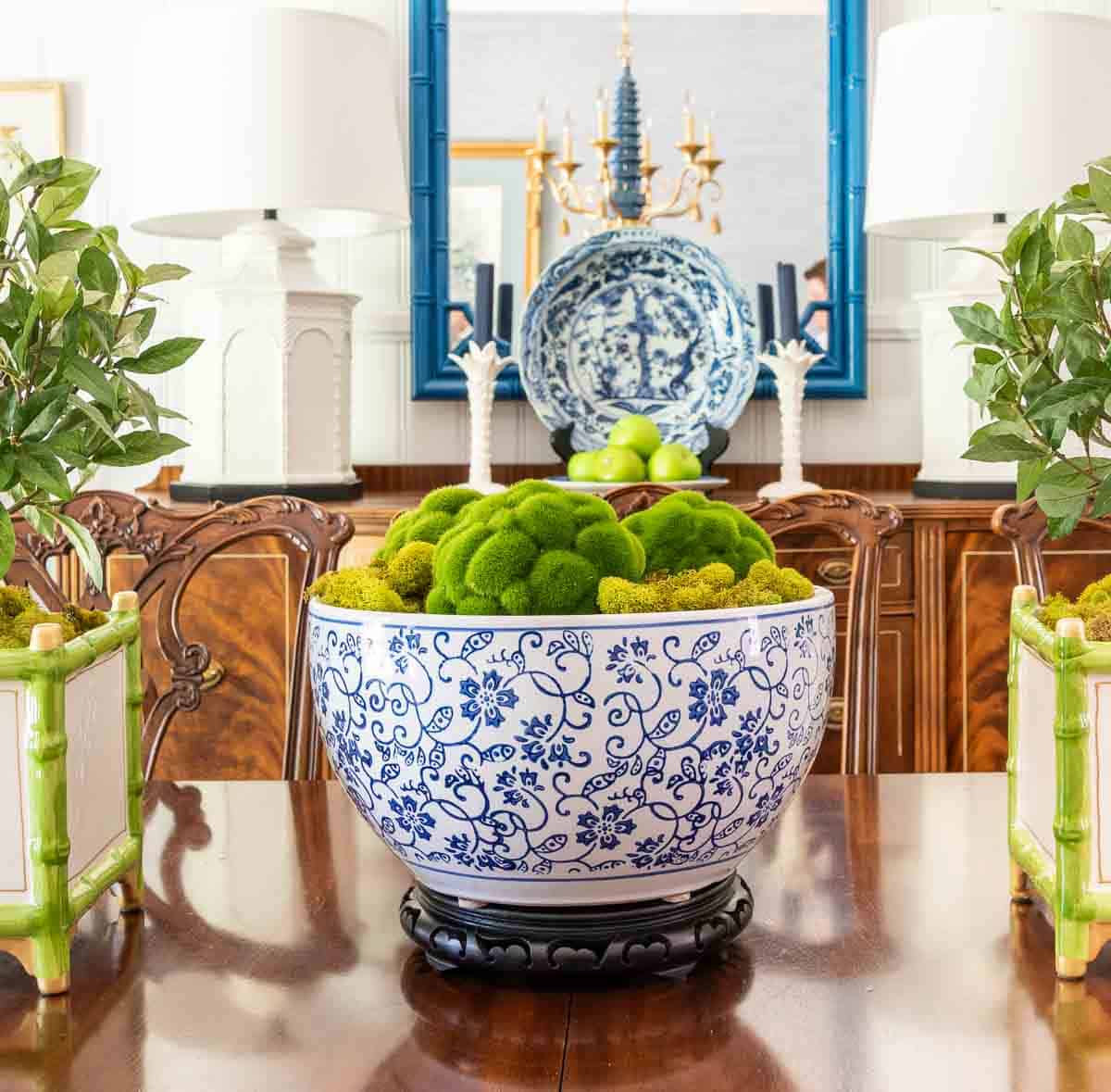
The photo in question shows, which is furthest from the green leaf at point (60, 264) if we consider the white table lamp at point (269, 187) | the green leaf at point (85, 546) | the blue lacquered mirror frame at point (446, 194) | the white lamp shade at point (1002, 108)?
the blue lacquered mirror frame at point (446, 194)

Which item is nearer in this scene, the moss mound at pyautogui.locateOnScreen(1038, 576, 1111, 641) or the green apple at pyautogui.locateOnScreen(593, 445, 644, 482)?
the moss mound at pyautogui.locateOnScreen(1038, 576, 1111, 641)

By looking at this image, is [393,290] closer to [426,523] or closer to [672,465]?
[672,465]

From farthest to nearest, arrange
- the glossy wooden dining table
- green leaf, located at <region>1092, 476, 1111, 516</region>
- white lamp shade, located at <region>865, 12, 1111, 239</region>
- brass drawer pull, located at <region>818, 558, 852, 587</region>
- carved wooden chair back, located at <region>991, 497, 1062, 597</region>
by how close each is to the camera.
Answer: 1. brass drawer pull, located at <region>818, 558, 852, 587</region>
2. white lamp shade, located at <region>865, 12, 1111, 239</region>
3. carved wooden chair back, located at <region>991, 497, 1062, 597</region>
4. green leaf, located at <region>1092, 476, 1111, 516</region>
5. the glossy wooden dining table

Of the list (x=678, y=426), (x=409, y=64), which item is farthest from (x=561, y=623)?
(x=409, y=64)

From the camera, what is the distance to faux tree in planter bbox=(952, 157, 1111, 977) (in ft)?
2.27

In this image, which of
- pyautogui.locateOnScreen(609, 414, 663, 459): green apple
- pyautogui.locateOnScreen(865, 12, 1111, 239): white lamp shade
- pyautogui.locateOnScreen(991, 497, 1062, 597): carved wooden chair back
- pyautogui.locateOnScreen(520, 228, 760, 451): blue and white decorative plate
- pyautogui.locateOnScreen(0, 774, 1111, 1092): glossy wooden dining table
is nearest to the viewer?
pyautogui.locateOnScreen(0, 774, 1111, 1092): glossy wooden dining table

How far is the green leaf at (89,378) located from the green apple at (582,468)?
5.90ft

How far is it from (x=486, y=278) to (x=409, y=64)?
1.40 ft

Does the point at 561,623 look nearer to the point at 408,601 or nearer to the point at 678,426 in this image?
the point at 408,601

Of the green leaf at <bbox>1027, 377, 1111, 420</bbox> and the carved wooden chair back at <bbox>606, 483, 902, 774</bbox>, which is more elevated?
the green leaf at <bbox>1027, 377, 1111, 420</bbox>

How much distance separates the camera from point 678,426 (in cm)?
273

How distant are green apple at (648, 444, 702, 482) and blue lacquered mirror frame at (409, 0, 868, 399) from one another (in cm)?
40

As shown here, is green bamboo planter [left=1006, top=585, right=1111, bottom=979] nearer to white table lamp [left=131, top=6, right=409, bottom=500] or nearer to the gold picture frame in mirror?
white table lamp [left=131, top=6, right=409, bottom=500]

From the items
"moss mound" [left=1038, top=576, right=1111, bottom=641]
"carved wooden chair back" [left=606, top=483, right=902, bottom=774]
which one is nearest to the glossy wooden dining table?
"moss mound" [left=1038, top=576, right=1111, bottom=641]
